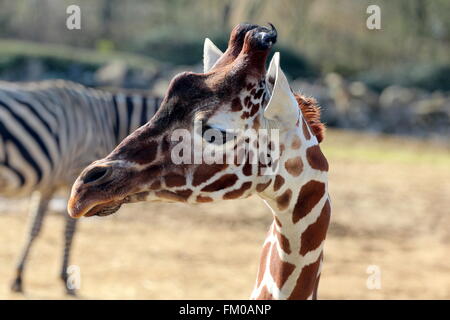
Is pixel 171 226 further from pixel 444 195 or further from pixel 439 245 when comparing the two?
pixel 444 195

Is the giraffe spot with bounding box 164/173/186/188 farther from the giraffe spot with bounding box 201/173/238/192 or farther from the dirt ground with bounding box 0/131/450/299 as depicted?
the dirt ground with bounding box 0/131/450/299

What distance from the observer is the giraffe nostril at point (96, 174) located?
2.01m

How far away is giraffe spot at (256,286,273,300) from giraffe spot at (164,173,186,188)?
629 millimetres

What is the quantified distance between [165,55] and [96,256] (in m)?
16.9

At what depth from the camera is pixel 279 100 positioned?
212 centimetres

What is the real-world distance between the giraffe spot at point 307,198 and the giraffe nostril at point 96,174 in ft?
2.43

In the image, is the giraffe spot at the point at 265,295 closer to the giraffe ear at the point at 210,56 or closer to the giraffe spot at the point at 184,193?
the giraffe spot at the point at 184,193

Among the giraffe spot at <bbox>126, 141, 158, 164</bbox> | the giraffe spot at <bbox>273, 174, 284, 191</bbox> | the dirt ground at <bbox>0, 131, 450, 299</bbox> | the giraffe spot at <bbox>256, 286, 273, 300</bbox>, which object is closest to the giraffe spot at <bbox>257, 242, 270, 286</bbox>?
the giraffe spot at <bbox>256, 286, 273, 300</bbox>

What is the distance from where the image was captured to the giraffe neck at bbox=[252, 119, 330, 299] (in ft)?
7.27

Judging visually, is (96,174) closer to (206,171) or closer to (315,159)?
(206,171)

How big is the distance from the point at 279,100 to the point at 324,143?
1341 cm

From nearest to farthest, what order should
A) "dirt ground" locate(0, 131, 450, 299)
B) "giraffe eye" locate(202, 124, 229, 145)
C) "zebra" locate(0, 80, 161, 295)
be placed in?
"giraffe eye" locate(202, 124, 229, 145)
"zebra" locate(0, 80, 161, 295)
"dirt ground" locate(0, 131, 450, 299)

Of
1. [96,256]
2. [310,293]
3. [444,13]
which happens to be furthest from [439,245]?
[444,13]

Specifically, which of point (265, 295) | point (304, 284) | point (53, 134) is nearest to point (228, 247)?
point (53, 134)
